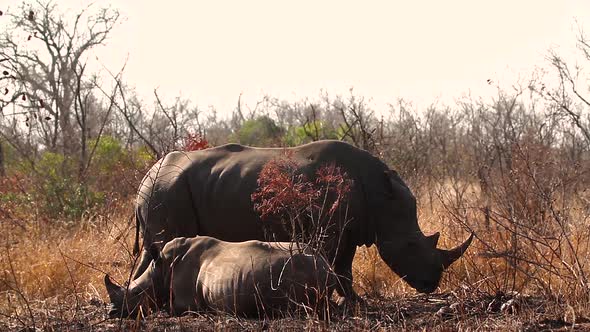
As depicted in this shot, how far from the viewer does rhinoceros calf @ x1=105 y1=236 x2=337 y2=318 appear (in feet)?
21.7

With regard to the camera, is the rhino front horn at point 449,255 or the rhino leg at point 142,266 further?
the rhino front horn at point 449,255

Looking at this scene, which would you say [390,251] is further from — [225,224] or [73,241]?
[73,241]

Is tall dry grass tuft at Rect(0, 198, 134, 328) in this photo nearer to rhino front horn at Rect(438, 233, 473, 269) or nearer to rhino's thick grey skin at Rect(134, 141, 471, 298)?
rhino's thick grey skin at Rect(134, 141, 471, 298)

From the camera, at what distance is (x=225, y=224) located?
833cm

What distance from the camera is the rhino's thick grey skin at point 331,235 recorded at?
8.21 metres

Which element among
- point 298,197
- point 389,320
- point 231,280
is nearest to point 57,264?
point 231,280

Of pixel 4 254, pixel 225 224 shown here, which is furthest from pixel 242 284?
pixel 4 254

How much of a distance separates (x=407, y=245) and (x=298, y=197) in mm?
1758

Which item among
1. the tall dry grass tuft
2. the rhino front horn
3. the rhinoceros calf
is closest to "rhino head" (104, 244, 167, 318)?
the rhinoceros calf

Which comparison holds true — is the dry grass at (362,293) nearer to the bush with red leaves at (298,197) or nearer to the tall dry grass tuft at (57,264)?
the tall dry grass tuft at (57,264)

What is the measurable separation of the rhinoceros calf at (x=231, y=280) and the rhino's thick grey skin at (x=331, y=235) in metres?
0.88

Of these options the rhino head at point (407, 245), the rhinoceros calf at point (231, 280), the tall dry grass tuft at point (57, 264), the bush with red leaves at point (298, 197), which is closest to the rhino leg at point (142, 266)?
the tall dry grass tuft at point (57, 264)

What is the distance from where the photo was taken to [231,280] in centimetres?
679

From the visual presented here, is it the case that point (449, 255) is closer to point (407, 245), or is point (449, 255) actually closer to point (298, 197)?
point (407, 245)
